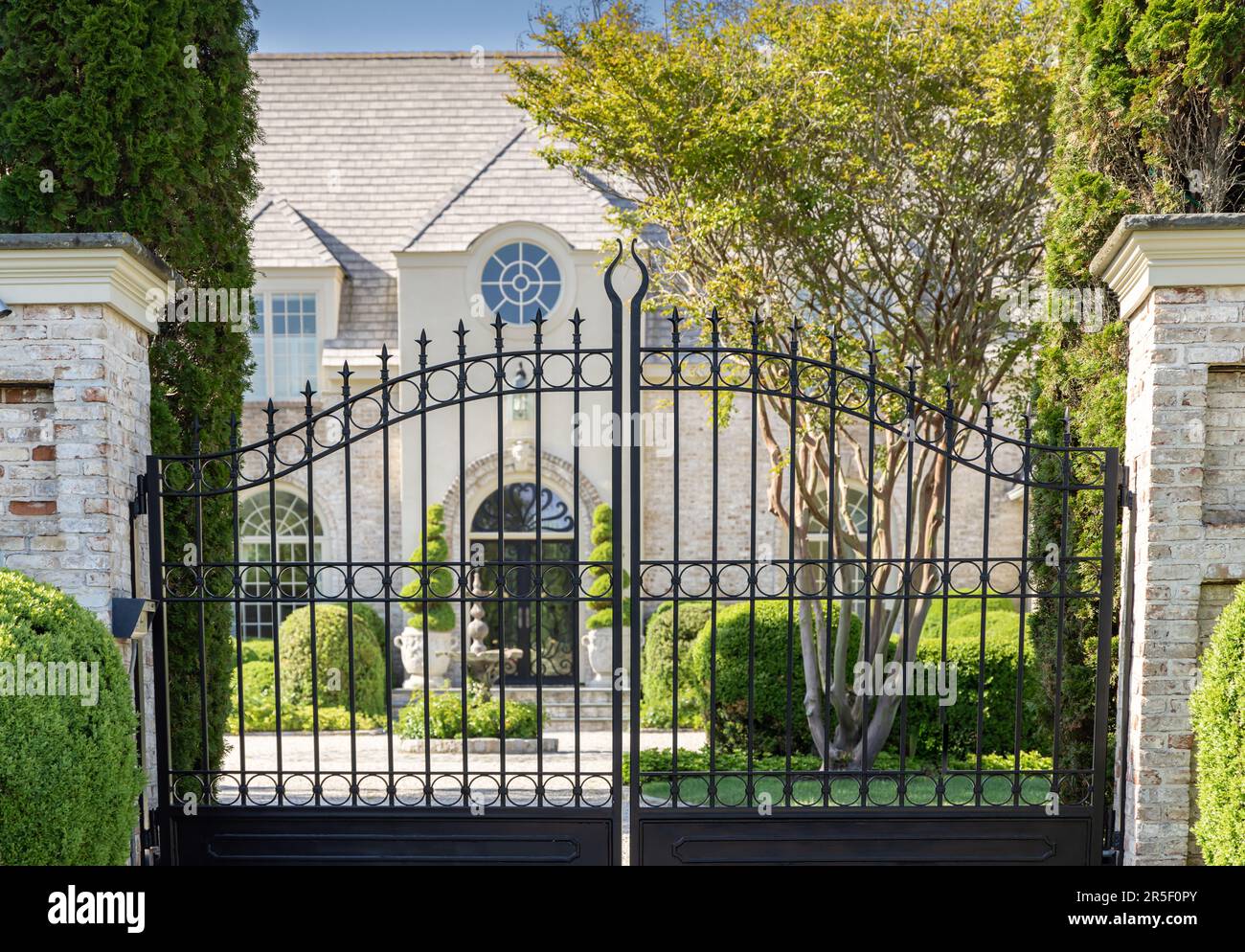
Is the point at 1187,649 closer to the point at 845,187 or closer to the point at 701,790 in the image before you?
the point at 701,790

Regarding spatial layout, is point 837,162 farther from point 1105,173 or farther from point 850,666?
point 850,666

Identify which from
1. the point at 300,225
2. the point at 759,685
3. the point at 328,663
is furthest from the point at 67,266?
the point at 300,225

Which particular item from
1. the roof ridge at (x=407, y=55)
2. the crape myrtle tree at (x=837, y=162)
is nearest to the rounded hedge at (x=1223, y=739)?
the crape myrtle tree at (x=837, y=162)

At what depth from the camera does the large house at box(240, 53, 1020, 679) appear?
14.7 metres

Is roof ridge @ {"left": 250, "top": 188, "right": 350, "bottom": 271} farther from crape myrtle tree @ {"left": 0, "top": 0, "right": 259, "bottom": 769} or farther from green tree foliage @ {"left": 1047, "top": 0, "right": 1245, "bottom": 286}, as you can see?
green tree foliage @ {"left": 1047, "top": 0, "right": 1245, "bottom": 286}

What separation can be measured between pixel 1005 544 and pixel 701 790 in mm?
8363

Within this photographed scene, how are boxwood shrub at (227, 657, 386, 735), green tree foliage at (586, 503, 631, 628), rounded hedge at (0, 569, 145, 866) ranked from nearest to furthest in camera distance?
1. rounded hedge at (0, 569, 145, 866)
2. boxwood shrub at (227, 657, 386, 735)
3. green tree foliage at (586, 503, 631, 628)

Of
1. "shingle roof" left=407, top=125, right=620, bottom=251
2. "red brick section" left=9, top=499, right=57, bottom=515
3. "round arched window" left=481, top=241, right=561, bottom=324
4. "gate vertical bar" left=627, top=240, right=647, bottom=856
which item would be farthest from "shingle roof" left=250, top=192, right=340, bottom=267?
"gate vertical bar" left=627, top=240, right=647, bottom=856

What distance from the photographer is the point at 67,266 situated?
465 centimetres

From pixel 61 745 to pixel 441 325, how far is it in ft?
36.5

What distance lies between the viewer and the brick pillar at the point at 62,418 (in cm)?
467

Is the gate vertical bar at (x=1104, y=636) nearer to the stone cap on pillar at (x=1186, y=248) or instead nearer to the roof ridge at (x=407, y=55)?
the stone cap on pillar at (x=1186, y=248)

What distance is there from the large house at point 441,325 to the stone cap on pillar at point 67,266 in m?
8.96

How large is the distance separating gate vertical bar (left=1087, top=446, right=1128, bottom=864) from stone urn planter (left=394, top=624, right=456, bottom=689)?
9.83 metres
